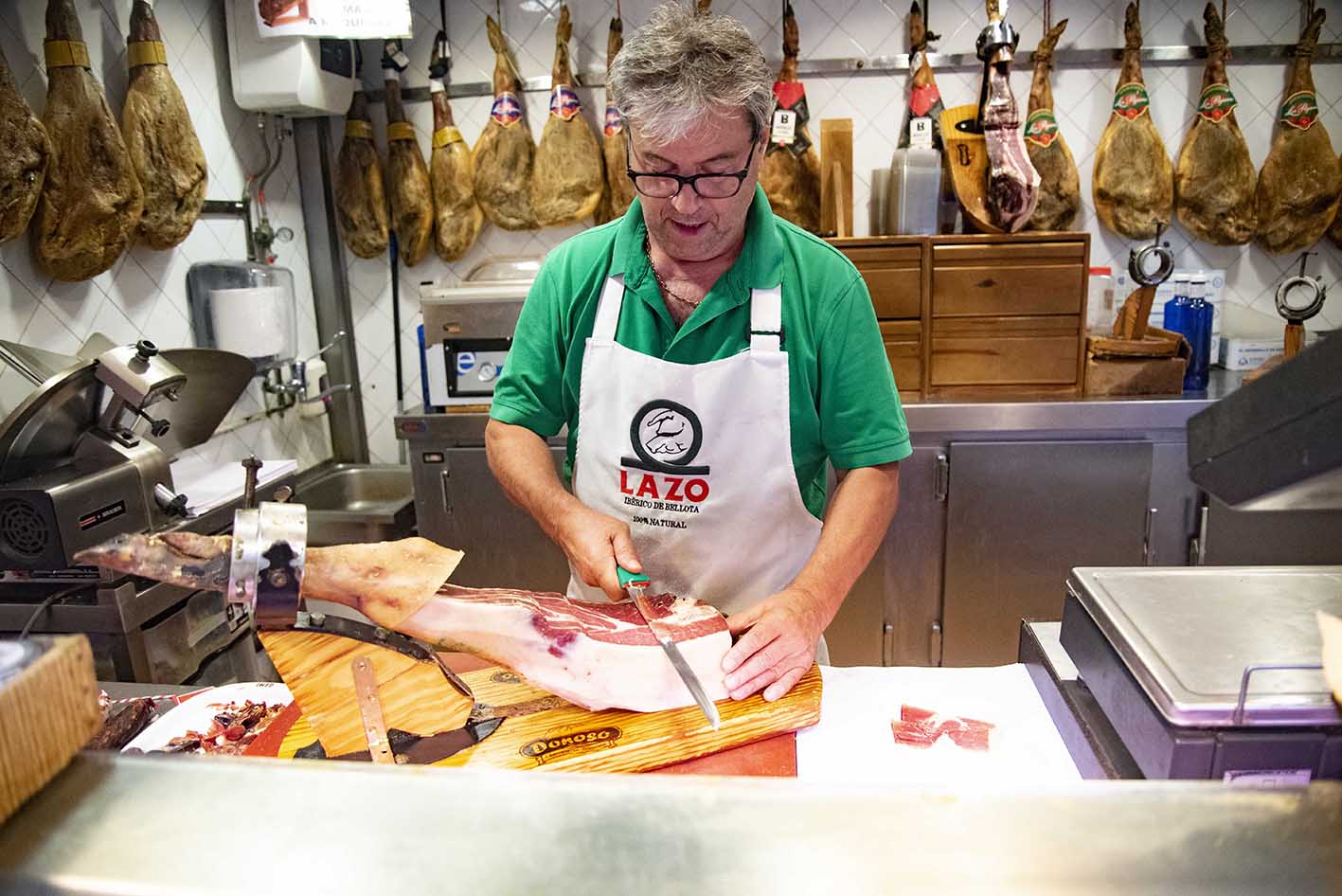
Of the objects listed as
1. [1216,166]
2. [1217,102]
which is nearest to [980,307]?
[1216,166]

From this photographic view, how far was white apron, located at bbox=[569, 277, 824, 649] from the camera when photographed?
1953 mm

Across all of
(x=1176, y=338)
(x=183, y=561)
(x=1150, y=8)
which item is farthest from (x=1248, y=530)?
(x=183, y=561)

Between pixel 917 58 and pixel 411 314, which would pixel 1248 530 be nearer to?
pixel 917 58

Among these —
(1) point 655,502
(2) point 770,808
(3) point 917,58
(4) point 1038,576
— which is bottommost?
(4) point 1038,576

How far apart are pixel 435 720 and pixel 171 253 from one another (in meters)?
2.71

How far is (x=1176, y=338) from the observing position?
3.56m

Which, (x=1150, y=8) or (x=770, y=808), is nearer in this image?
(x=770, y=808)

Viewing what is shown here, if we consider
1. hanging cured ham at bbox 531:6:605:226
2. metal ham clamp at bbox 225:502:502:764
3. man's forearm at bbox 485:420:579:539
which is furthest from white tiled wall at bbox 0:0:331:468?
metal ham clamp at bbox 225:502:502:764

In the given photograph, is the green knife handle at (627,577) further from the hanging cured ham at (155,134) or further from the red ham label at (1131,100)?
the red ham label at (1131,100)

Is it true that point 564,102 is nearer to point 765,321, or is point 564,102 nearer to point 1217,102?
point 765,321

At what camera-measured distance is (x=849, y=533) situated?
1.86 m

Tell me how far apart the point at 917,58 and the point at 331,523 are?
3.16 meters

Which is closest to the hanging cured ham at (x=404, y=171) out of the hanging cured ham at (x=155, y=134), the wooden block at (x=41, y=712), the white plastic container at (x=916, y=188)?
the hanging cured ham at (x=155, y=134)

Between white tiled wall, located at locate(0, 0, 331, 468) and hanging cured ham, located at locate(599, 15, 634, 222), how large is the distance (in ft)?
4.94
